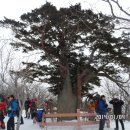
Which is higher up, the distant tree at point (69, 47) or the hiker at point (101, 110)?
the distant tree at point (69, 47)

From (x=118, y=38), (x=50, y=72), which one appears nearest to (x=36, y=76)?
(x=50, y=72)

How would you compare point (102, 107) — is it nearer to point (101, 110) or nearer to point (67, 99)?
point (101, 110)

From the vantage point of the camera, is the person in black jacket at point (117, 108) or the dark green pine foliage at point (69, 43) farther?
the dark green pine foliage at point (69, 43)

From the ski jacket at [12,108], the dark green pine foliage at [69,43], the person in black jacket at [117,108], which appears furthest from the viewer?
the dark green pine foliage at [69,43]

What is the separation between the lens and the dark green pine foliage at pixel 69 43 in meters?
20.8

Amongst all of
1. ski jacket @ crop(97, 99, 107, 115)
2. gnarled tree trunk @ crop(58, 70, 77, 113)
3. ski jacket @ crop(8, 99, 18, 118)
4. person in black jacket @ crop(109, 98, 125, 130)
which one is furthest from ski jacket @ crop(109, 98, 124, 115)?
gnarled tree trunk @ crop(58, 70, 77, 113)

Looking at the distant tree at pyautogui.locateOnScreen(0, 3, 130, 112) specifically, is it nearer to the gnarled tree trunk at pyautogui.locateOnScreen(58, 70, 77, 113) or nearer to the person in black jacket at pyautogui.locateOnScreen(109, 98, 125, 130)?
the gnarled tree trunk at pyautogui.locateOnScreen(58, 70, 77, 113)

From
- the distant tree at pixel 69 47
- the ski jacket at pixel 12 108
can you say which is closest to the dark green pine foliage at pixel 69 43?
the distant tree at pixel 69 47

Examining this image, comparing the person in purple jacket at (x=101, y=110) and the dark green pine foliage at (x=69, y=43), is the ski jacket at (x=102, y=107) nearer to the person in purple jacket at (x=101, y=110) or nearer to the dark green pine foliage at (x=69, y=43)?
the person in purple jacket at (x=101, y=110)

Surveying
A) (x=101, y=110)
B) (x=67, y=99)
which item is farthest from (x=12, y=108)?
(x=67, y=99)

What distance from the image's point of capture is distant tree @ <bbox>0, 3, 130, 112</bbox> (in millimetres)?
20891

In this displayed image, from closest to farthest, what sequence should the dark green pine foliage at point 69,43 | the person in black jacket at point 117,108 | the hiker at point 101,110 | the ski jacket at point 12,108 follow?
the ski jacket at point 12,108, the hiker at point 101,110, the person in black jacket at point 117,108, the dark green pine foliage at point 69,43

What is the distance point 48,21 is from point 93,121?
7.16 metres

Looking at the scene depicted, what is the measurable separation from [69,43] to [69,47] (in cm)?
41
